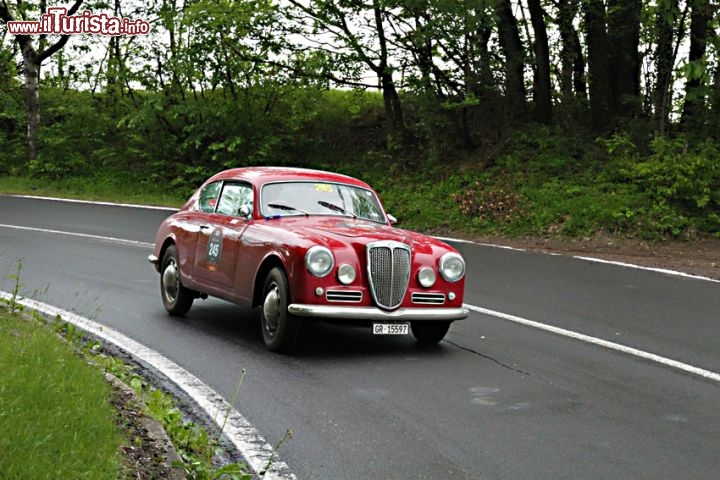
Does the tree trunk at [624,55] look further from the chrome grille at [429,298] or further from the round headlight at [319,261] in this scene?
the round headlight at [319,261]

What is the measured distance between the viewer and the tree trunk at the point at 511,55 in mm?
23953

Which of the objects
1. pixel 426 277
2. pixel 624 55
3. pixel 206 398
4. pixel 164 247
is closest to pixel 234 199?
pixel 164 247

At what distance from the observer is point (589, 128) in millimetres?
23906

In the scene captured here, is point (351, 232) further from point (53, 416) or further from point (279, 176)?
point (53, 416)

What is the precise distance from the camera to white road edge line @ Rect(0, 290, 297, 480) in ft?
19.2

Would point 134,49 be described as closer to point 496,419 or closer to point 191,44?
point 191,44

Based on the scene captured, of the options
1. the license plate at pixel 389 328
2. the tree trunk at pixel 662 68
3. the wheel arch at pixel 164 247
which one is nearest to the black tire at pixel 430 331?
the license plate at pixel 389 328

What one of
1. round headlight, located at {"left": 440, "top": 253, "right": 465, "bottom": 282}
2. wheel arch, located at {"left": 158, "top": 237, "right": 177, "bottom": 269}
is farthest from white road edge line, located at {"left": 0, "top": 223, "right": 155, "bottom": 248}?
round headlight, located at {"left": 440, "top": 253, "right": 465, "bottom": 282}

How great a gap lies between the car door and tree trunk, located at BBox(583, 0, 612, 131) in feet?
47.8

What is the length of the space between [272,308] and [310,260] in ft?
2.05

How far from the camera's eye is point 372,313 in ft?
29.3

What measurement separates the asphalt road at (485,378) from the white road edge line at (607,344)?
0.41ft

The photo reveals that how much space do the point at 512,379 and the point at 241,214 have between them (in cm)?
335

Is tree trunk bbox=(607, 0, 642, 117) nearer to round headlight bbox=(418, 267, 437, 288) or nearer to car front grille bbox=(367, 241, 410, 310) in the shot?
round headlight bbox=(418, 267, 437, 288)
